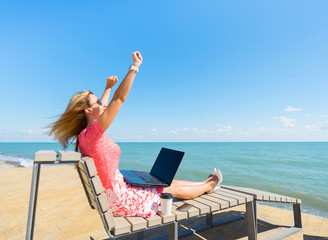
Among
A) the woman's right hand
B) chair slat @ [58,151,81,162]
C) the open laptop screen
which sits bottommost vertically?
the open laptop screen

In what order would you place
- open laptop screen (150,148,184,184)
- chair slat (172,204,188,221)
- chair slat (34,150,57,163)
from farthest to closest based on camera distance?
open laptop screen (150,148,184,184)
chair slat (172,204,188,221)
chair slat (34,150,57,163)

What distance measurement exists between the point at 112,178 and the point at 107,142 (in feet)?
1.20

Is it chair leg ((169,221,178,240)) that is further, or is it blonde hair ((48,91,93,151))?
blonde hair ((48,91,93,151))

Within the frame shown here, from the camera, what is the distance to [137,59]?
6.00 ft

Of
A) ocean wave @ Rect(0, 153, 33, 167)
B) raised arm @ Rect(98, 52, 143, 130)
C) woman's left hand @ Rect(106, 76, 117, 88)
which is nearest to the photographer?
raised arm @ Rect(98, 52, 143, 130)

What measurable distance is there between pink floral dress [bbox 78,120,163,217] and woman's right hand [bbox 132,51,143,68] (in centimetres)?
70

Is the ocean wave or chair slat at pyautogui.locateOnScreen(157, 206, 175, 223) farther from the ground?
chair slat at pyautogui.locateOnScreen(157, 206, 175, 223)

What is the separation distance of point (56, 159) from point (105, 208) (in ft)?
1.89

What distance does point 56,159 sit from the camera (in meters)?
1.43

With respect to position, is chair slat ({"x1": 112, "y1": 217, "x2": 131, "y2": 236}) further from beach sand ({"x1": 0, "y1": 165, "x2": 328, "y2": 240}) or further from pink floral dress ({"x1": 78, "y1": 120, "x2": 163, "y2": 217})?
beach sand ({"x1": 0, "y1": 165, "x2": 328, "y2": 240})

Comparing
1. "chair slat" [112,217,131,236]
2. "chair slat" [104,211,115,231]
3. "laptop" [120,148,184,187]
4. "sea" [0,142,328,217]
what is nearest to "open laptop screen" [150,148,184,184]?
"laptop" [120,148,184,187]

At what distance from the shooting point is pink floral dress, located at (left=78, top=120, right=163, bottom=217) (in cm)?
177

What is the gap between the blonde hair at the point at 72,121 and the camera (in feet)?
6.70

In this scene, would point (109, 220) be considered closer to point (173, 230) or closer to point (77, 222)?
point (173, 230)
